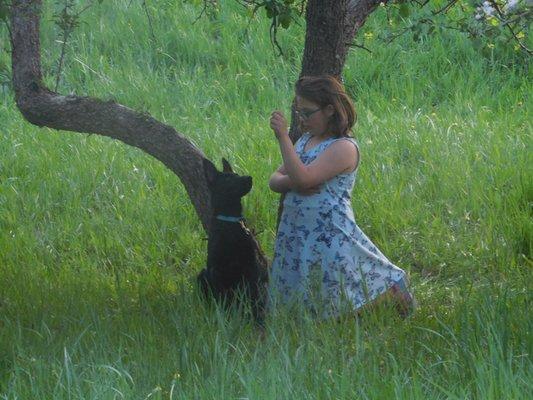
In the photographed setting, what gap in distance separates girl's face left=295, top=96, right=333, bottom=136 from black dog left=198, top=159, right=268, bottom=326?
14.9 inches

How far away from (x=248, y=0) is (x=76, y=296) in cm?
184

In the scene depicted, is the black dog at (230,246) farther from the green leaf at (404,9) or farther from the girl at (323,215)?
the green leaf at (404,9)

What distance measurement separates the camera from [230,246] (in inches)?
203

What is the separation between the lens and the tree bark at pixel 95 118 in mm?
5664

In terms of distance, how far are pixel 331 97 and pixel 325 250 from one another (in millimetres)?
694

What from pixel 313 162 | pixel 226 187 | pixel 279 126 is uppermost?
pixel 279 126

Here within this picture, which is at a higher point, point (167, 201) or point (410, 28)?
point (410, 28)

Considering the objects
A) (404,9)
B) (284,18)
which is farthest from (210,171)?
(404,9)

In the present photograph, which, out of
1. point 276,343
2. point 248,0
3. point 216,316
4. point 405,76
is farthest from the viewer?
point 405,76

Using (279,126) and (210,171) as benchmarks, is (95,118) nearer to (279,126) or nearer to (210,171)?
(210,171)

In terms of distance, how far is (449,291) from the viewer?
605 cm

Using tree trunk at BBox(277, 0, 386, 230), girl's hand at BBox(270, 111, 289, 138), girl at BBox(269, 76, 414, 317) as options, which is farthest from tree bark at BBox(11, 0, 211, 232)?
girl's hand at BBox(270, 111, 289, 138)

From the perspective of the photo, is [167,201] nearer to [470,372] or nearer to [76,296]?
[76,296]

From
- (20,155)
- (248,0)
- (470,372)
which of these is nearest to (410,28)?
(248,0)
